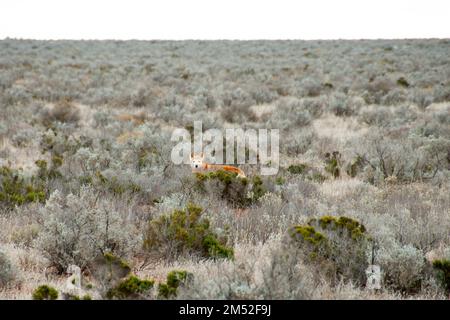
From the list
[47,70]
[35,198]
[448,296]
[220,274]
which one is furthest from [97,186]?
[47,70]

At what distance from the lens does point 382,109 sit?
1266 centimetres

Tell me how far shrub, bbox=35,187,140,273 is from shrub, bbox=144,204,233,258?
191 millimetres

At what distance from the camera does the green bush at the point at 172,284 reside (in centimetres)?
291

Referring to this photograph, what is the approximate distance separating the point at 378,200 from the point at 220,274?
130 inches

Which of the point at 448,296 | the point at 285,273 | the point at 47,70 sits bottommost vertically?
the point at 448,296

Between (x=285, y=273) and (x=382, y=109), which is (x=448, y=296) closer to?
(x=285, y=273)

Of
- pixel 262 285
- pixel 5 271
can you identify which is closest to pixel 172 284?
pixel 262 285

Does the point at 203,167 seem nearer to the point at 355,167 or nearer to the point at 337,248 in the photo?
the point at 355,167

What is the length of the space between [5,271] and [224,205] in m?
2.64

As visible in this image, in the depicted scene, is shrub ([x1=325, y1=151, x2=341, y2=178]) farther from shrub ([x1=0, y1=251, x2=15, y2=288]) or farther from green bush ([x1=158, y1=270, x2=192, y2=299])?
shrub ([x1=0, y1=251, x2=15, y2=288])

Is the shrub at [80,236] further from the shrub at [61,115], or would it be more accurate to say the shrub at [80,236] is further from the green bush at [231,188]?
the shrub at [61,115]

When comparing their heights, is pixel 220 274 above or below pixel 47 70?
below

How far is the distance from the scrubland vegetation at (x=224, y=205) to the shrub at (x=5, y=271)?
0.04 feet

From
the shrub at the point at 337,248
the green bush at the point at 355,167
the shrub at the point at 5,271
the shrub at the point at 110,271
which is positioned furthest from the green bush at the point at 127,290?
the green bush at the point at 355,167
